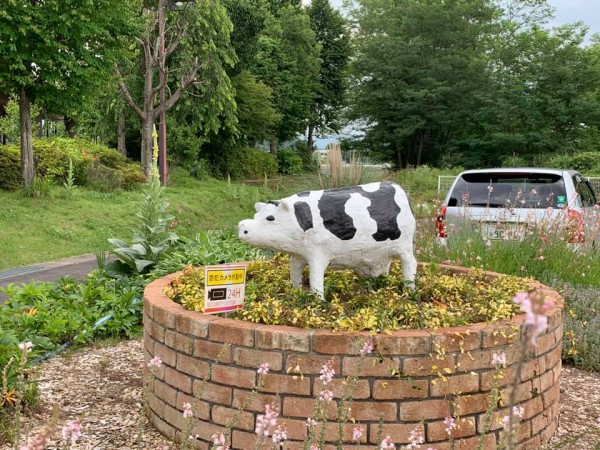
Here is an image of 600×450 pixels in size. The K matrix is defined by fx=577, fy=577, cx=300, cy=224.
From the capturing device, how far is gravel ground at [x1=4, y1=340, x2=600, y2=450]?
3037mm

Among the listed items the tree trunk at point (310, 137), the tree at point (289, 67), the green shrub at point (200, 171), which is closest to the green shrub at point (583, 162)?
the tree at point (289, 67)

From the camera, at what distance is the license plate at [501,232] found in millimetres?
5621

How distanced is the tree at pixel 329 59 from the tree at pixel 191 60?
1467 centimetres

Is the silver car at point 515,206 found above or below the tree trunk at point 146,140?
below

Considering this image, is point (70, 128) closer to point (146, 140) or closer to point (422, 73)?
point (146, 140)

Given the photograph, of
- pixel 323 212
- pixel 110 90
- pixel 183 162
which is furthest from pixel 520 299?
pixel 183 162

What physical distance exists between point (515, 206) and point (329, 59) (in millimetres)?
31129

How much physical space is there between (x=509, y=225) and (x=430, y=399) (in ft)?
11.9

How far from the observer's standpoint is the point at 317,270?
3.18 metres

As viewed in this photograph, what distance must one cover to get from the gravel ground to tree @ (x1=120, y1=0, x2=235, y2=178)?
14.1 metres

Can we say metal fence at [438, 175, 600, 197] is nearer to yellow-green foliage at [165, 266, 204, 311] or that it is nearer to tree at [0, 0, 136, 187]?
tree at [0, 0, 136, 187]

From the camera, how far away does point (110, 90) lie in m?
17.9

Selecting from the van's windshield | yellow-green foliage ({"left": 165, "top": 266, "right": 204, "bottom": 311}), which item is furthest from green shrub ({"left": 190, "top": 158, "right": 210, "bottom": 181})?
yellow-green foliage ({"left": 165, "top": 266, "right": 204, "bottom": 311})

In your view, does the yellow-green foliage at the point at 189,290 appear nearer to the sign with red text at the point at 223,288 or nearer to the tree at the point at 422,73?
the sign with red text at the point at 223,288
